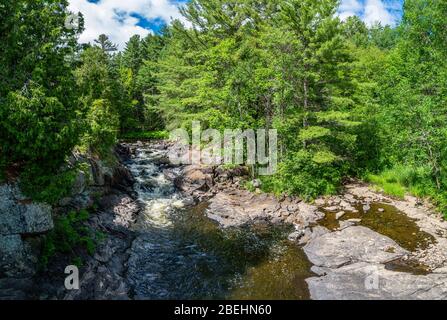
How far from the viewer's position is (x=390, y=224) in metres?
17.8

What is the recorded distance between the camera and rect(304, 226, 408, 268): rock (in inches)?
570

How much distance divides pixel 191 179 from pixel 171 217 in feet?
19.1

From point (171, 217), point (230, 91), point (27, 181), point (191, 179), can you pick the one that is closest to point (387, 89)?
point (230, 91)

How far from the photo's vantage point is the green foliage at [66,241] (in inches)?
482

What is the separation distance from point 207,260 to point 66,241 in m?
5.99

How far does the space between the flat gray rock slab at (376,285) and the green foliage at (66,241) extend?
9197 millimetres

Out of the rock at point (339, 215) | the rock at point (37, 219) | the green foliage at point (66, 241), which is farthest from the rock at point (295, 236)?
the rock at point (37, 219)

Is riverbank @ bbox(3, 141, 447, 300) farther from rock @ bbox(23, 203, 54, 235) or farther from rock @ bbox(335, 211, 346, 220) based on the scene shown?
rock @ bbox(23, 203, 54, 235)

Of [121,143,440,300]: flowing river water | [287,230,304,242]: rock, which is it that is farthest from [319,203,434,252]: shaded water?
[287,230,304,242]: rock

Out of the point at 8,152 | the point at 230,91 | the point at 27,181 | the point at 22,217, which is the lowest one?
the point at 22,217

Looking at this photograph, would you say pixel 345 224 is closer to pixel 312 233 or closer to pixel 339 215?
pixel 339 215

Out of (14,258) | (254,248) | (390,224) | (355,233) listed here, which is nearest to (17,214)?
(14,258)
